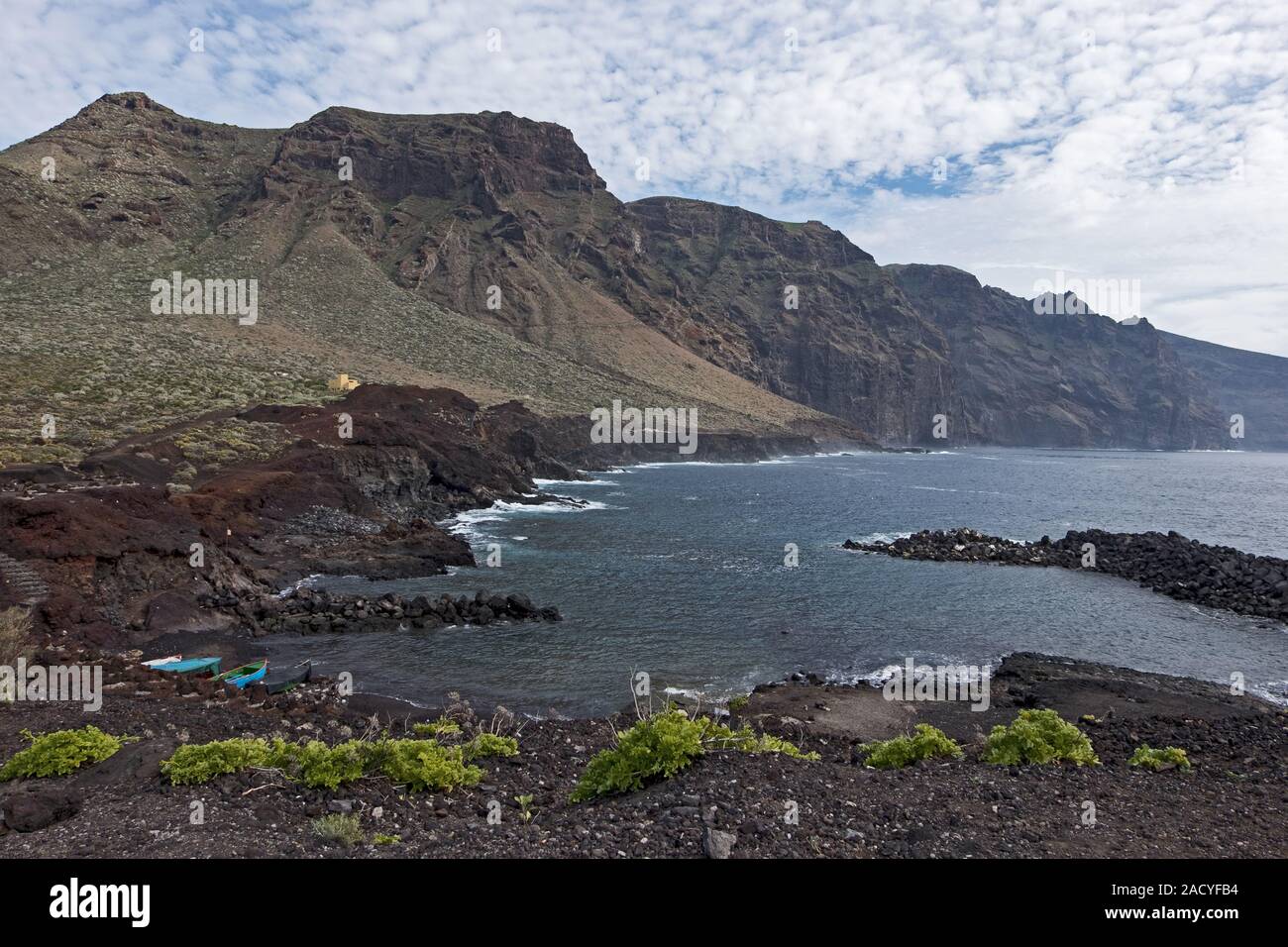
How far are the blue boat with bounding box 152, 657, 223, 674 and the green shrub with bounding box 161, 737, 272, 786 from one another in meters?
10.5

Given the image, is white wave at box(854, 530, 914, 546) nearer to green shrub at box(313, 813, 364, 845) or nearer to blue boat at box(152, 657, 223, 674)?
blue boat at box(152, 657, 223, 674)

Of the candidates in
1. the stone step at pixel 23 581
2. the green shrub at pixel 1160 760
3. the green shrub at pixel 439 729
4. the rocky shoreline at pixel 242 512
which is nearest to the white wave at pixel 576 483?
the rocky shoreline at pixel 242 512

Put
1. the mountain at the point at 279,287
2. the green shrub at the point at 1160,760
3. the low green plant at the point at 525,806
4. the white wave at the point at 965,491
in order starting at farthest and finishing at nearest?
the white wave at the point at 965,491 → the mountain at the point at 279,287 → the green shrub at the point at 1160,760 → the low green plant at the point at 525,806

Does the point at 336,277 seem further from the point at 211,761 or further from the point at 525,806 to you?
the point at 525,806

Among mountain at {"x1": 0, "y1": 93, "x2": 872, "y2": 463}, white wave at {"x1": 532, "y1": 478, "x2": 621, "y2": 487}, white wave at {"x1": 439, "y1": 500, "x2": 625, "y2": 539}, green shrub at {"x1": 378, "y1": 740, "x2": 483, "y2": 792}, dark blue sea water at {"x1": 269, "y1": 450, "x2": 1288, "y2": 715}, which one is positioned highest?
mountain at {"x1": 0, "y1": 93, "x2": 872, "y2": 463}

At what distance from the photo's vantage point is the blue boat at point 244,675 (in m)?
19.2

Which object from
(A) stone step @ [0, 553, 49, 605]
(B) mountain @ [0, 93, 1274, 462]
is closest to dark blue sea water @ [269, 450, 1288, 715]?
(A) stone step @ [0, 553, 49, 605]

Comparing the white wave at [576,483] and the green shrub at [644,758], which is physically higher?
the white wave at [576,483]

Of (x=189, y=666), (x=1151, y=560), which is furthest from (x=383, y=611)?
(x=1151, y=560)

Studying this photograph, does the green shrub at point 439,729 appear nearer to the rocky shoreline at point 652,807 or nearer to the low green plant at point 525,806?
the rocky shoreline at point 652,807

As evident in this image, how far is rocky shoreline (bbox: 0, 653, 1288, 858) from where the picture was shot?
27.1ft

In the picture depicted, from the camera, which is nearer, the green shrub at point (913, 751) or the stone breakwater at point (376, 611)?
the green shrub at point (913, 751)

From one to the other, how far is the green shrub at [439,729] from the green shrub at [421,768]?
4.17 m

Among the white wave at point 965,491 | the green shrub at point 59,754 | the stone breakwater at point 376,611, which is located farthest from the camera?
the white wave at point 965,491
